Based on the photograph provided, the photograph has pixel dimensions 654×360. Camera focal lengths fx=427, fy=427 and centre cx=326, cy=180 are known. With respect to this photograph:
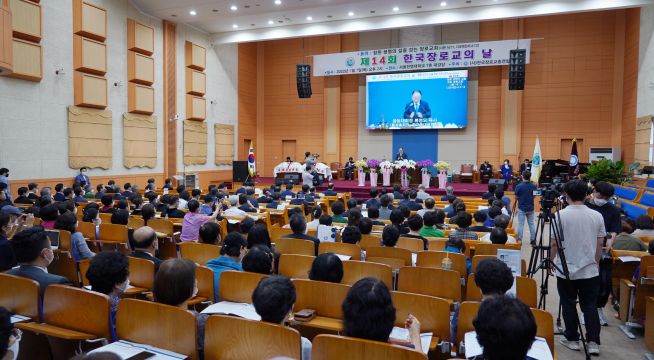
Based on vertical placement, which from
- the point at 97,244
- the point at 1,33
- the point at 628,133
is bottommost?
the point at 97,244

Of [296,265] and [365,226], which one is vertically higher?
[365,226]

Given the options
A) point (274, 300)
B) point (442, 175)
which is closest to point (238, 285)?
point (274, 300)

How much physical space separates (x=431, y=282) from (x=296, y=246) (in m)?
1.51

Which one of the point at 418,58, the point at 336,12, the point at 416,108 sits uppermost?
the point at 336,12

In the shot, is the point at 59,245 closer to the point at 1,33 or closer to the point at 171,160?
the point at 1,33

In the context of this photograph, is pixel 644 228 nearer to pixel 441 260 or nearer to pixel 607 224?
pixel 607 224

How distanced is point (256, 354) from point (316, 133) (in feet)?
55.4

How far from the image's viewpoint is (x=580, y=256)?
3293 mm

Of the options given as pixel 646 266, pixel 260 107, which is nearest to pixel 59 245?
pixel 646 266

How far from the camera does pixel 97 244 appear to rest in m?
5.10

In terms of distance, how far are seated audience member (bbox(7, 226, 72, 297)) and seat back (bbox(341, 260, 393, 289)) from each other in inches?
73.1

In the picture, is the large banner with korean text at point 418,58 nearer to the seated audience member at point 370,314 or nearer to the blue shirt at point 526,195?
the blue shirt at point 526,195

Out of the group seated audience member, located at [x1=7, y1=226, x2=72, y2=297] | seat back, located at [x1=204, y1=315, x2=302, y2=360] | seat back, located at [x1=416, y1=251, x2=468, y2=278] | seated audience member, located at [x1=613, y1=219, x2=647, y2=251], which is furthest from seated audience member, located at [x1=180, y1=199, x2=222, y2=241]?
seated audience member, located at [x1=613, y1=219, x2=647, y2=251]

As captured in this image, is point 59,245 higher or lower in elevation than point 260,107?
lower
